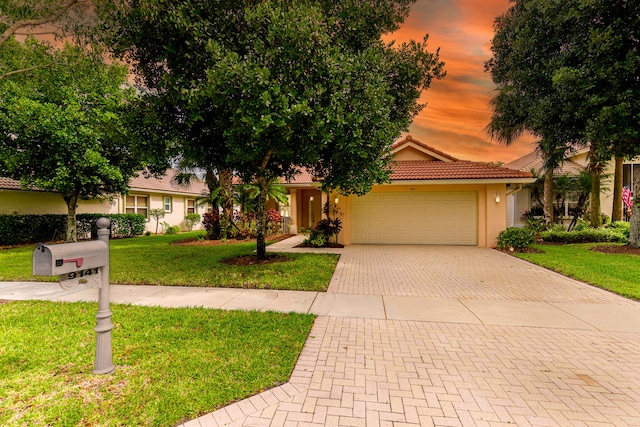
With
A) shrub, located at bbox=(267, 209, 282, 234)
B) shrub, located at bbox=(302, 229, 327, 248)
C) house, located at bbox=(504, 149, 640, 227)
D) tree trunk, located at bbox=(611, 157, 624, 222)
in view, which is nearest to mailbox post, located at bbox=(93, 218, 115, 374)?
shrub, located at bbox=(302, 229, 327, 248)

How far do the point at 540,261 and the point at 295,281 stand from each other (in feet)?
25.2

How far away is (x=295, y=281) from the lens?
6.40 meters

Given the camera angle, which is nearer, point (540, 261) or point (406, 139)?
point (540, 261)

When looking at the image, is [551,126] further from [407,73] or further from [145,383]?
[145,383]

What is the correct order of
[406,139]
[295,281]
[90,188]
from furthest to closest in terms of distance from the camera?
[406,139]
[90,188]
[295,281]

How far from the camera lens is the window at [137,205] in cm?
1862

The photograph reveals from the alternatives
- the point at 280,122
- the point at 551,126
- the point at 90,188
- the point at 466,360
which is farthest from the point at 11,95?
the point at 551,126

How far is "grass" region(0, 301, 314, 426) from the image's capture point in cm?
232

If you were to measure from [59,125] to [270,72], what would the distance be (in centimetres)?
1094

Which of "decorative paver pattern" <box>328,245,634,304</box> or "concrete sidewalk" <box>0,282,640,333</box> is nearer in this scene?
"concrete sidewalk" <box>0,282,640,333</box>

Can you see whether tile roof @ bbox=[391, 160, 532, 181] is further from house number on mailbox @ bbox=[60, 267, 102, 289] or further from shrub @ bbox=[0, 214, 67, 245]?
shrub @ bbox=[0, 214, 67, 245]

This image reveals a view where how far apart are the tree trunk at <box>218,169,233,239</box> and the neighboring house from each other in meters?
4.04

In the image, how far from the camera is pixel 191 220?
2245 cm

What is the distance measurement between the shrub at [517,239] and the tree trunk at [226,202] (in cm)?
1219
